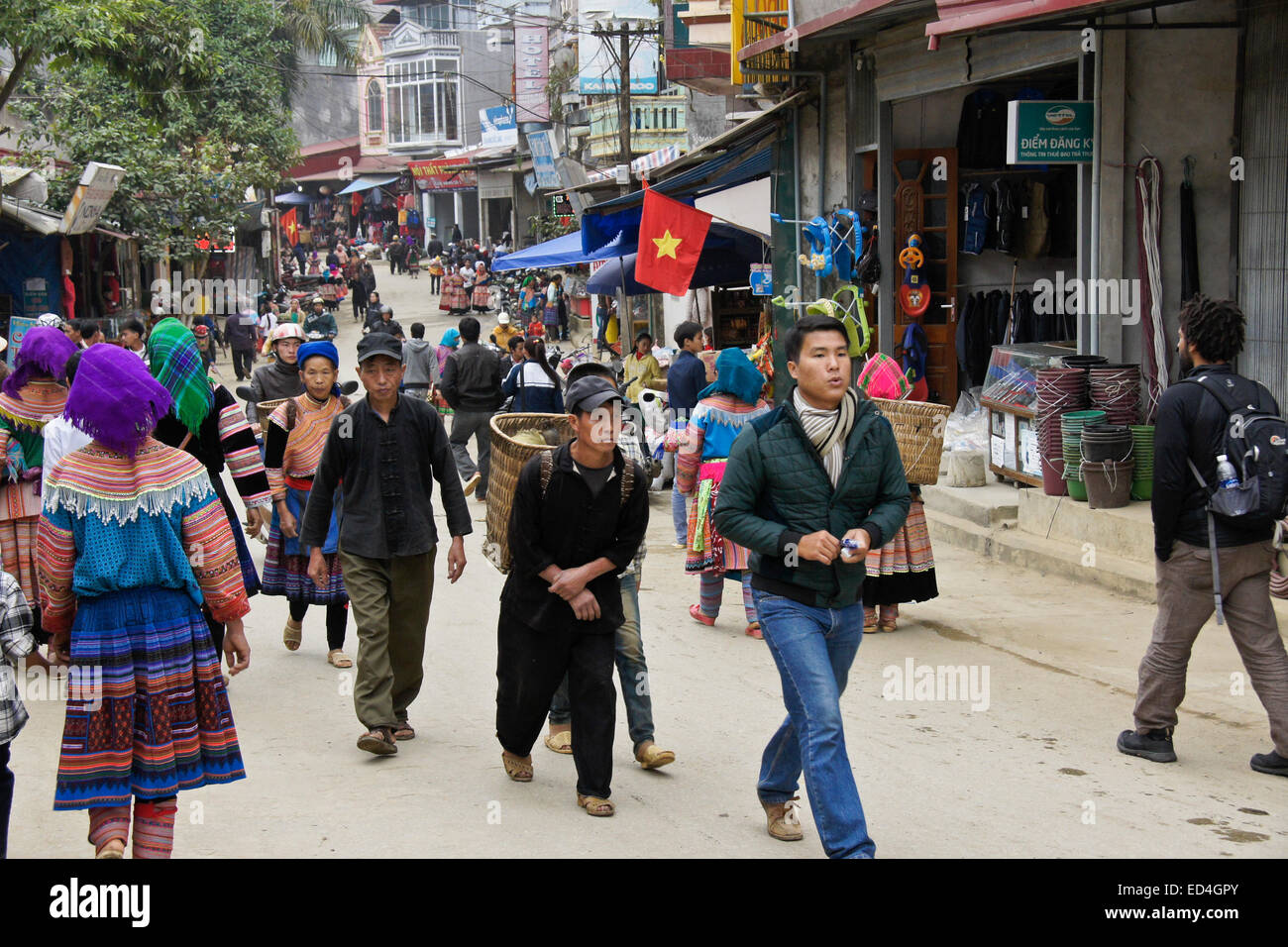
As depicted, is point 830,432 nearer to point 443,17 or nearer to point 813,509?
point 813,509

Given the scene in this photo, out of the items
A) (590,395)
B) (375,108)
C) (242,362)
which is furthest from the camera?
(375,108)

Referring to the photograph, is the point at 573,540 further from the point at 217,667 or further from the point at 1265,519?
the point at 1265,519

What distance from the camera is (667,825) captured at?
5172 millimetres

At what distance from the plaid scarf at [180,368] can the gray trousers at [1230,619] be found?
431 centimetres

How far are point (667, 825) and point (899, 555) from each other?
3.49 metres

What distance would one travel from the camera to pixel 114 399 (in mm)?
4285

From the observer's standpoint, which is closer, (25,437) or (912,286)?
(25,437)

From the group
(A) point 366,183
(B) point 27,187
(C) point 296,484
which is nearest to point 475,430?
(C) point 296,484

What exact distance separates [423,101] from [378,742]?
6444cm

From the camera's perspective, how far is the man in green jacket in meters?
4.46

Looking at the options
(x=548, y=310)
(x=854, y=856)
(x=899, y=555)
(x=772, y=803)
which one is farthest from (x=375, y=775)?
(x=548, y=310)

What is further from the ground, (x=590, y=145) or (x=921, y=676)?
(x=590, y=145)

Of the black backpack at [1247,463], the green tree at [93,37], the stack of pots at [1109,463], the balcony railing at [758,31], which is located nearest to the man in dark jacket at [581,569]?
the black backpack at [1247,463]

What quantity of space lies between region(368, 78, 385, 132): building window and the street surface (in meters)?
62.8
